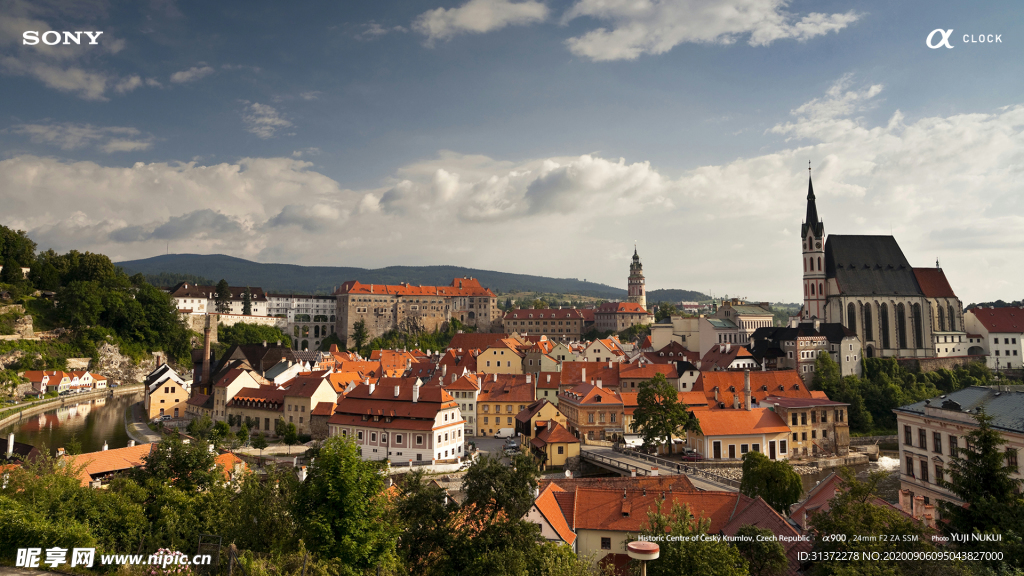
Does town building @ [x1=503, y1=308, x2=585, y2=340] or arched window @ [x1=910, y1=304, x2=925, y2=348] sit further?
town building @ [x1=503, y1=308, x2=585, y2=340]

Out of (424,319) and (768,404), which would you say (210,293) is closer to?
(424,319)

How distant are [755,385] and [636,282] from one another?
104 metres

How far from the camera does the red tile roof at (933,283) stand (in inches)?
2928

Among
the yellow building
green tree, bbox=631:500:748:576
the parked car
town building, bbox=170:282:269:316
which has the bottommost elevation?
A: the parked car

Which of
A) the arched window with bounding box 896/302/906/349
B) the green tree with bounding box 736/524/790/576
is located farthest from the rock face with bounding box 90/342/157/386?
the arched window with bounding box 896/302/906/349

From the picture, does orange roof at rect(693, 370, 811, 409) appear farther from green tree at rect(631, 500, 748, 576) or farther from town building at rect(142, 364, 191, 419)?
town building at rect(142, 364, 191, 419)

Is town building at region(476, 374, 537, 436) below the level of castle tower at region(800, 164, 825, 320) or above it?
below

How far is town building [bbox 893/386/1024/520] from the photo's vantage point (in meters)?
24.0

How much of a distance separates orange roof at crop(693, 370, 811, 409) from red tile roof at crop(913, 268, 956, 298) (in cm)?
3693

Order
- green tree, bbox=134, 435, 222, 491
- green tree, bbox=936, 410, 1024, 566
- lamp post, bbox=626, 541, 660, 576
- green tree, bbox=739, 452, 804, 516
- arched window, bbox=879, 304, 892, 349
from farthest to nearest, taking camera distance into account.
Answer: arched window, bbox=879, 304, 892, 349
green tree, bbox=739, 452, 804, 516
green tree, bbox=134, 435, 222, 491
green tree, bbox=936, 410, 1024, 566
lamp post, bbox=626, 541, 660, 576

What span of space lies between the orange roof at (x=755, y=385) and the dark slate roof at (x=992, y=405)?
66.0 feet

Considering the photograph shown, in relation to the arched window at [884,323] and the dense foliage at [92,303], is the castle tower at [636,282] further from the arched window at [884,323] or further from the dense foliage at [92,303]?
the dense foliage at [92,303]

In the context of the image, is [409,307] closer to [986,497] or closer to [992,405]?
[992,405]

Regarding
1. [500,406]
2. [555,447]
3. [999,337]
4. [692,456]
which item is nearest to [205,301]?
[500,406]
